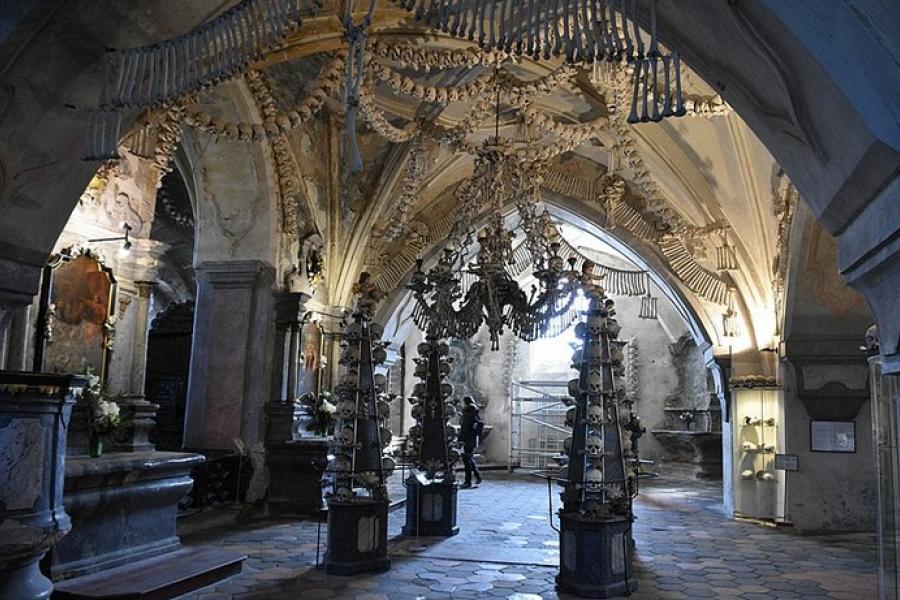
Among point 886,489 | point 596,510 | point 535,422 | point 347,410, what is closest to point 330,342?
point 347,410

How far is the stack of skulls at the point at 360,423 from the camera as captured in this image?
5.70 meters

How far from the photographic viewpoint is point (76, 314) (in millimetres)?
5785

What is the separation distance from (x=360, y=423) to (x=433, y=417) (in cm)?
177

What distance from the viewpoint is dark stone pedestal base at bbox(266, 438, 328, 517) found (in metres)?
8.09

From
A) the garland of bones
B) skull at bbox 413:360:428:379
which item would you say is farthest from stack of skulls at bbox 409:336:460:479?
the garland of bones

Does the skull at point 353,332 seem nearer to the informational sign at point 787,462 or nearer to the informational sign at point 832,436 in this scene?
the informational sign at point 787,462

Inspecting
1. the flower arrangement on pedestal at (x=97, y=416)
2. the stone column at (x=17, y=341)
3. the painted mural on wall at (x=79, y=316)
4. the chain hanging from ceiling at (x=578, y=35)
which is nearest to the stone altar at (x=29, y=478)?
the stone column at (x=17, y=341)

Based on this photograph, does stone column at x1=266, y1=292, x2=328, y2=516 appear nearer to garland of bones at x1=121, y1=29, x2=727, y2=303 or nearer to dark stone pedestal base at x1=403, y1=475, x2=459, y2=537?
dark stone pedestal base at x1=403, y1=475, x2=459, y2=537

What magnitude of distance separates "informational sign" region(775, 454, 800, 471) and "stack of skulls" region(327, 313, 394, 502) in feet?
15.4

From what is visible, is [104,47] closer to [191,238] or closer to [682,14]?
[682,14]

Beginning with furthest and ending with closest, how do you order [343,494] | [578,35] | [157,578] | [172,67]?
[343,494], [157,578], [172,67], [578,35]

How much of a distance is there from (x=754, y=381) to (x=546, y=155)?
372 centimetres

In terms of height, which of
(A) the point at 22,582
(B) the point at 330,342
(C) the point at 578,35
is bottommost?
(A) the point at 22,582

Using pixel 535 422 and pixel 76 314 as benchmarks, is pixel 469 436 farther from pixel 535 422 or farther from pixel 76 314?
pixel 76 314
